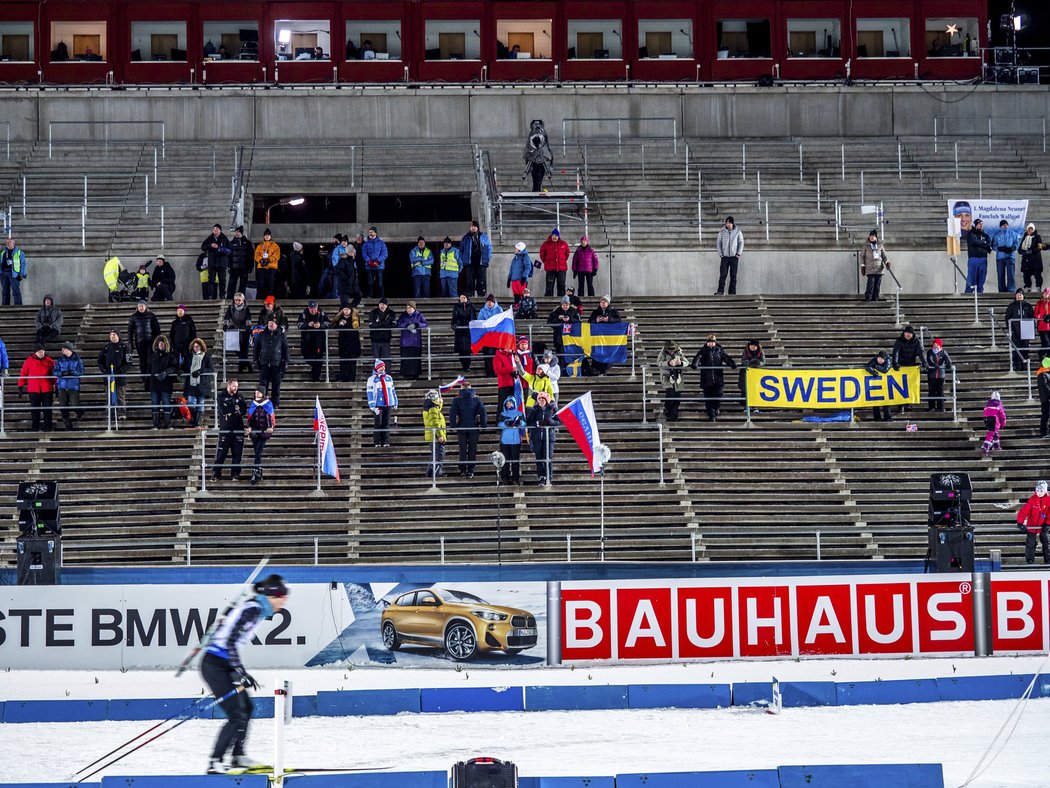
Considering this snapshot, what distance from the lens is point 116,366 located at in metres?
30.4

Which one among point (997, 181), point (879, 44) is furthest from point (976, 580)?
point (879, 44)

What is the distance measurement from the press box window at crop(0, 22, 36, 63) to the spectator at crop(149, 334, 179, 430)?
66.9 feet

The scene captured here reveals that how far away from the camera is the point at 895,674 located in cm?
2078

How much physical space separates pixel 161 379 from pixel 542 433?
6.97 m

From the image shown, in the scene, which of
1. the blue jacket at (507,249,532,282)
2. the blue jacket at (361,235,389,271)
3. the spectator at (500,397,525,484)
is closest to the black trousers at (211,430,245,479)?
the spectator at (500,397,525,484)

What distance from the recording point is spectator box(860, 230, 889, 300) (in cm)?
3497

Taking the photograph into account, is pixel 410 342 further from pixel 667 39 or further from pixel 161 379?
pixel 667 39

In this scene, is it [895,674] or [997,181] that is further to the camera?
[997,181]

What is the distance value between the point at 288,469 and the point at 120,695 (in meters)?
9.35

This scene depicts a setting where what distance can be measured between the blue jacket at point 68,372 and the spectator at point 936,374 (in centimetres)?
1540

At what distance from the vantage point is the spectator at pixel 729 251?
35.5 m

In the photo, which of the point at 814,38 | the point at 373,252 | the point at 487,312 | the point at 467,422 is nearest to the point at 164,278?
the point at 373,252

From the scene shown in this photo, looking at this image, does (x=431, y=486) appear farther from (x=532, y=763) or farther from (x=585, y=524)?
(x=532, y=763)

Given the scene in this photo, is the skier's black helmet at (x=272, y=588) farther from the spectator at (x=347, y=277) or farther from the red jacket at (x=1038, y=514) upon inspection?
the spectator at (x=347, y=277)
